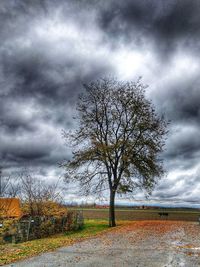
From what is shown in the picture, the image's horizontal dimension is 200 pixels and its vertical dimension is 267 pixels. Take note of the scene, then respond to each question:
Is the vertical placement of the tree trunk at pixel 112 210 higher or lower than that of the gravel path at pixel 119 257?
higher

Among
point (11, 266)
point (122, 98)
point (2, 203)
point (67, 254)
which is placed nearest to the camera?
point (11, 266)

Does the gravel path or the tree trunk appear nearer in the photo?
the gravel path

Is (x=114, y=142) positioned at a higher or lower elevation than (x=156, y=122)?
lower

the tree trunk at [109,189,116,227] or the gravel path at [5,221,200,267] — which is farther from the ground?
the tree trunk at [109,189,116,227]

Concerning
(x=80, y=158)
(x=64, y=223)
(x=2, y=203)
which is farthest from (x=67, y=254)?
(x=80, y=158)

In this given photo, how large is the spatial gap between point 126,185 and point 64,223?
713 centimetres

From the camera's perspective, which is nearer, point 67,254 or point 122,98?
point 67,254

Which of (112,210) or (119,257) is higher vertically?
(112,210)

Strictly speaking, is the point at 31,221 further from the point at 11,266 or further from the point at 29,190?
the point at 11,266

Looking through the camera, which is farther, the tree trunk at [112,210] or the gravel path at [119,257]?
the tree trunk at [112,210]

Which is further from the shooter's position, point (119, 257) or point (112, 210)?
point (112, 210)

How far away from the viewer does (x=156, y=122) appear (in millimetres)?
31828

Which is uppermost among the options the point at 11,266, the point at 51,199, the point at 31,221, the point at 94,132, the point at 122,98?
the point at 122,98

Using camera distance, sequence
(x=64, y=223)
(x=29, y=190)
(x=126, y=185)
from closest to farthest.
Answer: (x=29, y=190)
(x=64, y=223)
(x=126, y=185)
